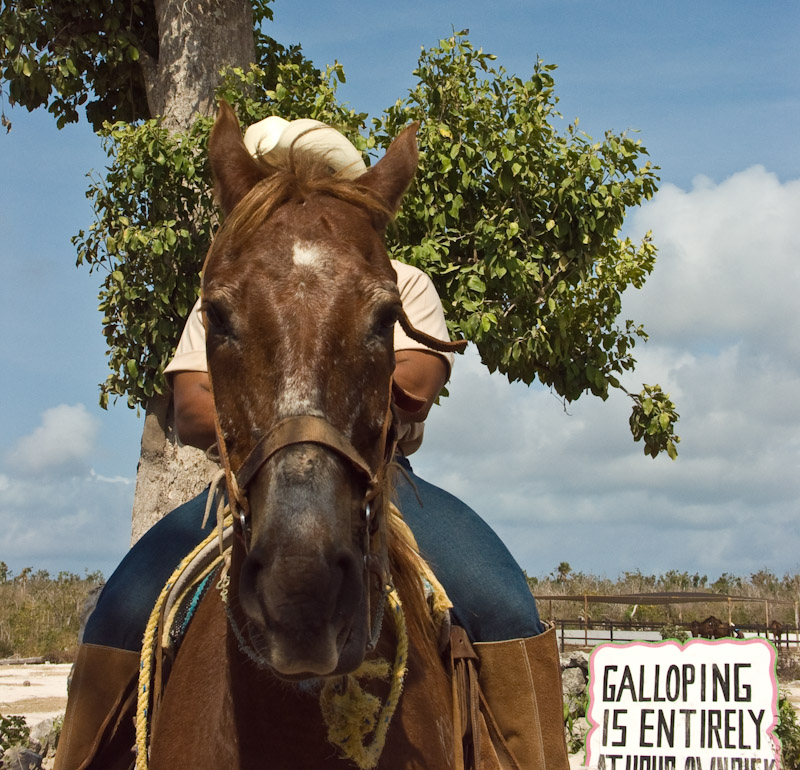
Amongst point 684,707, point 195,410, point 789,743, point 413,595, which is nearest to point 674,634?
point 789,743

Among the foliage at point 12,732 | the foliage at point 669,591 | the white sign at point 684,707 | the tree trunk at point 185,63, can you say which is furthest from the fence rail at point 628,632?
the tree trunk at point 185,63

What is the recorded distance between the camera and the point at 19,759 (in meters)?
8.31

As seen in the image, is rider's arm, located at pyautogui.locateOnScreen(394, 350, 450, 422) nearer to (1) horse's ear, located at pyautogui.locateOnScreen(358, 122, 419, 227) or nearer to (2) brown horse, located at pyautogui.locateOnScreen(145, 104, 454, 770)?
(2) brown horse, located at pyautogui.locateOnScreen(145, 104, 454, 770)

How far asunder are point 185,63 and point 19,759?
265 inches

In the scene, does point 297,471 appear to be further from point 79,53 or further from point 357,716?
point 79,53

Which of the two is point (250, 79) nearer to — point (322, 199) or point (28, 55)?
point (28, 55)

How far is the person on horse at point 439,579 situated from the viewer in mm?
2838

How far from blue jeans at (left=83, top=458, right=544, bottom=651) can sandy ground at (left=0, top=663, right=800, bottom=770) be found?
7735 mm

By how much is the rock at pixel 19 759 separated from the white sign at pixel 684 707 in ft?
16.8

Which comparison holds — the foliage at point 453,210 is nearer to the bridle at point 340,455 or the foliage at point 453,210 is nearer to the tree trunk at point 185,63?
the tree trunk at point 185,63

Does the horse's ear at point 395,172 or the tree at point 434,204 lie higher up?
the tree at point 434,204

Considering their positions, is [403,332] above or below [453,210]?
below

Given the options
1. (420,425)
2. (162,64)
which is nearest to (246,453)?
(420,425)

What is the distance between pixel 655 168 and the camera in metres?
8.90
